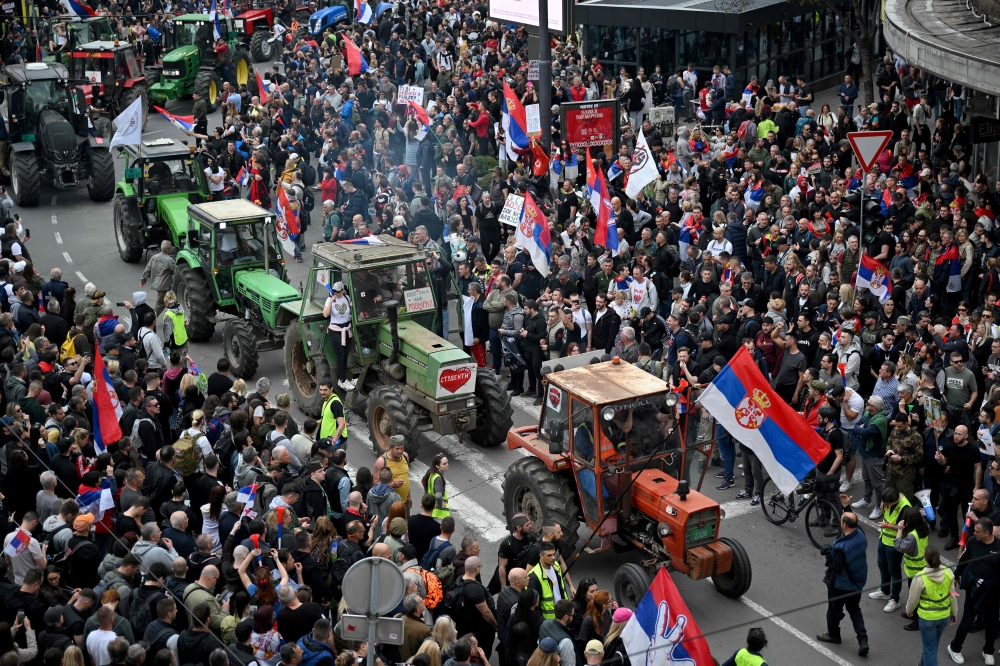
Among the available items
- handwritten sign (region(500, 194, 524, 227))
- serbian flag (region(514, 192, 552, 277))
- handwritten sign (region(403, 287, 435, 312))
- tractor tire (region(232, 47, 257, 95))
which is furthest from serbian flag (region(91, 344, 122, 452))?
tractor tire (region(232, 47, 257, 95))

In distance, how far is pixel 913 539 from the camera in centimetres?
1149

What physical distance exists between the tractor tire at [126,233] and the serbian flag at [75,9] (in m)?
19.4

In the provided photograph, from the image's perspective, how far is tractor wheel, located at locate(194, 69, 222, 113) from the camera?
115ft

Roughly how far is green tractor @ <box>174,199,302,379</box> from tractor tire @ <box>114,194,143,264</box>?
370cm

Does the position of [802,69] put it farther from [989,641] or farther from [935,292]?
[989,641]

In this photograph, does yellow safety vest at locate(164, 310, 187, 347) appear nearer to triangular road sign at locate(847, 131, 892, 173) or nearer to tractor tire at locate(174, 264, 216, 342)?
tractor tire at locate(174, 264, 216, 342)

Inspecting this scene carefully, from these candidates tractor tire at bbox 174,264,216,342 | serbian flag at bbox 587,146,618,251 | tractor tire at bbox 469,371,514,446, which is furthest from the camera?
tractor tire at bbox 174,264,216,342

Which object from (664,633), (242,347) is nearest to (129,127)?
(242,347)

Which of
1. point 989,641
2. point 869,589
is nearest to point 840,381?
point 869,589

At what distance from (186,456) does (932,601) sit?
7.44m

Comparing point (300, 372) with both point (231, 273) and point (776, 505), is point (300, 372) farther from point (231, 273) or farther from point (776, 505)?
point (776, 505)

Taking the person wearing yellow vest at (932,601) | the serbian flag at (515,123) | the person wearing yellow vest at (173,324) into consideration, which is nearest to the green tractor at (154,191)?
the person wearing yellow vest at (173,324)

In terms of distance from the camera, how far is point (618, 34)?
32750 millimetres

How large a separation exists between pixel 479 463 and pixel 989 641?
6495mm
